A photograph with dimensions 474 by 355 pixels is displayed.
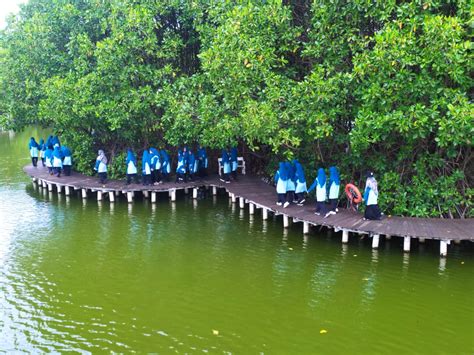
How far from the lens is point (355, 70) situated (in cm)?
1133

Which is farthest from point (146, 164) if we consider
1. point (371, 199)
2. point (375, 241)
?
point (375, 241)

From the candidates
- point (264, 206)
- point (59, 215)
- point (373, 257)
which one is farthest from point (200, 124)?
point (373, 257)

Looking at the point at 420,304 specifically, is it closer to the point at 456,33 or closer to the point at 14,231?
the point at 456,33

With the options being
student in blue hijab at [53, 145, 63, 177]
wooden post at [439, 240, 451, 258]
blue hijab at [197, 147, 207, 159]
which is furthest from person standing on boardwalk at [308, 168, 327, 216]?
student in blue hijab at [53, 145, 63, 177]

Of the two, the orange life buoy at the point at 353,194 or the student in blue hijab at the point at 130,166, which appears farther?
the student in blue hijab at the point at 130,166

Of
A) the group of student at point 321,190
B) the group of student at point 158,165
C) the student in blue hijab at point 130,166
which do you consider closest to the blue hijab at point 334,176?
the group of student at point 321,190

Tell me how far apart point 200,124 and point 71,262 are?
6603mm

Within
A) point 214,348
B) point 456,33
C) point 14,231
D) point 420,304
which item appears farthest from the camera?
point 14,231

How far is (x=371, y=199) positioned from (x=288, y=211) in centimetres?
260

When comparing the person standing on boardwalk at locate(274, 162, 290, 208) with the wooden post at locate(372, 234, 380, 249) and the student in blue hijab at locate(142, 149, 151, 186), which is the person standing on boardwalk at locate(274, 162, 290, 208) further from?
the student in blue hijab at locate(142, 149, 151, 186)

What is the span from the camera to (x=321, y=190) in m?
13.0

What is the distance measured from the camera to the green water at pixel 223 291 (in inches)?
299

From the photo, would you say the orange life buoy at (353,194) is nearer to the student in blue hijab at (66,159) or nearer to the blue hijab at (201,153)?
the blue hijab at (201,153)

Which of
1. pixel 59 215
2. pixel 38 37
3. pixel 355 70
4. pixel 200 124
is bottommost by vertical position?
pixel 59 215
